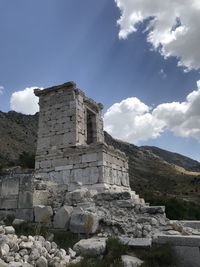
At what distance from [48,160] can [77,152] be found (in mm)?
1586

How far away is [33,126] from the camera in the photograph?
205 ft

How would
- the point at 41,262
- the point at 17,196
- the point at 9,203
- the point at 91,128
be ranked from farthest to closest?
the point at 91,128 → the point at 9,203 → the point at 17,196 → the point at 41,262

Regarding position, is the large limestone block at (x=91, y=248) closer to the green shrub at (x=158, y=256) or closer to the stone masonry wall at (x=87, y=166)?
the green shrub at (x=158, y=256)

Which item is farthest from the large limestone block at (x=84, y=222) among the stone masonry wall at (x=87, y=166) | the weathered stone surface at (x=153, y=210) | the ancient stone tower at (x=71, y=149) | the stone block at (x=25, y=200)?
the ancient stone tower at (x=71, y=149)

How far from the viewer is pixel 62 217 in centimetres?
753

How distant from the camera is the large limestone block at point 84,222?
6877 mm

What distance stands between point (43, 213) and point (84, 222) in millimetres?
1490

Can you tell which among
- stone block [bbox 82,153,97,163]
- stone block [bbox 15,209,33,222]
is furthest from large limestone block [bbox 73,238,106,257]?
stone block [bbox 82,153,97,163]

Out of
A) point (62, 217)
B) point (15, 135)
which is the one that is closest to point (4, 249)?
point (62, 217)

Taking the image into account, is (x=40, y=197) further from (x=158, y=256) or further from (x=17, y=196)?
(x=158, y=256)

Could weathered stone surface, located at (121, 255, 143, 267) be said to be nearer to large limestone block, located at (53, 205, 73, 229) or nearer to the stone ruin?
the stone ruin

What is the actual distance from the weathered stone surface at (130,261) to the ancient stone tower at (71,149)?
487cm

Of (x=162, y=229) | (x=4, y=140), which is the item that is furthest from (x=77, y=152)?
(x=4, y=140)

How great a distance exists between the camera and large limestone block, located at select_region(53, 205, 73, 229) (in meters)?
7.41
